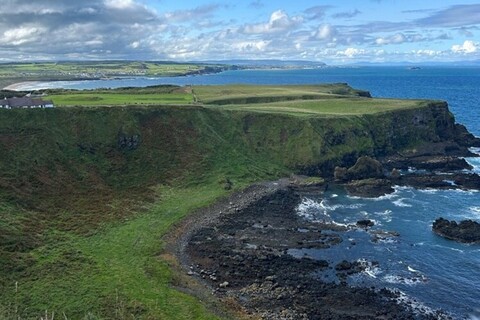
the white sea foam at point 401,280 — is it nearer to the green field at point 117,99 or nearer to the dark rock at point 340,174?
the dark rock at point 340,174

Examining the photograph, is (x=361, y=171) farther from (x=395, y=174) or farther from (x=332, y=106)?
(x=332, y=106)

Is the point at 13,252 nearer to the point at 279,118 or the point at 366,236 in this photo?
the point at 366,236

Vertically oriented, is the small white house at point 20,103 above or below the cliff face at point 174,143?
above

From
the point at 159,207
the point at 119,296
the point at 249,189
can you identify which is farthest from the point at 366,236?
the point at 119,296

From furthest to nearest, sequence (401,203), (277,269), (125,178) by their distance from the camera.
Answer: (125,178)
(401,203)
(277,269)

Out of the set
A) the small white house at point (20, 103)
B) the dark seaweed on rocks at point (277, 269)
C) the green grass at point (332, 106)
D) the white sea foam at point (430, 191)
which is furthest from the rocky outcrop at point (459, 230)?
the small white house at point (20, 103)

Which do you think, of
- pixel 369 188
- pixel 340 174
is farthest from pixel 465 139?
pixel 369 188

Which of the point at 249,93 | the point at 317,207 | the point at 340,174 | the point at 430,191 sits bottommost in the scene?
the point at 430,191

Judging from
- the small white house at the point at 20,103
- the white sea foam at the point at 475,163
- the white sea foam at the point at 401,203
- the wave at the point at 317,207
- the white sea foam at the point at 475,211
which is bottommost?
the white sea foam at the point at 475,211
